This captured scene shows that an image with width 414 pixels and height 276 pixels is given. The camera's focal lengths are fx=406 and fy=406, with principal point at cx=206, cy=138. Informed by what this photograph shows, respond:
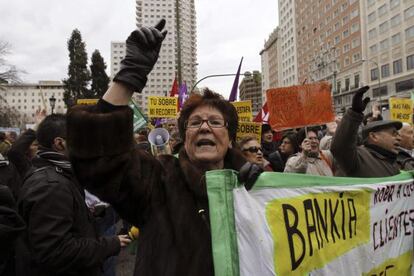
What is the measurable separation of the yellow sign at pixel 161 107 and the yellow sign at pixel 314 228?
833cm

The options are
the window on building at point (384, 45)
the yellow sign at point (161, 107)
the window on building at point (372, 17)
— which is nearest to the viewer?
the yellow sign at point (161, 107)

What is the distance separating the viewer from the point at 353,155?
3652mm

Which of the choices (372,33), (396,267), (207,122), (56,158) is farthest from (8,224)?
(372,33)

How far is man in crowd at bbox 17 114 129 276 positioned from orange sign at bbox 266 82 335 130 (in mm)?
3374

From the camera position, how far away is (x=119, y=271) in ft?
18.9

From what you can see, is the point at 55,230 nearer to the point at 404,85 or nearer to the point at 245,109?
the point at 245,109

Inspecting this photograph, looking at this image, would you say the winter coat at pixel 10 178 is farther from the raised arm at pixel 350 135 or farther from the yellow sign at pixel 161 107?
the yellow sign at pixel 161 107

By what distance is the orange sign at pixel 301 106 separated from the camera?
5.46m

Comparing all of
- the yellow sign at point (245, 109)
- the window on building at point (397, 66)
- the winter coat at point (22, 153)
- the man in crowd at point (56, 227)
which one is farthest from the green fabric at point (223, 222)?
the window on building at point (397, 66)

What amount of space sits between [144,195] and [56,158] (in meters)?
1.17

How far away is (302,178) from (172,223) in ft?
2.82

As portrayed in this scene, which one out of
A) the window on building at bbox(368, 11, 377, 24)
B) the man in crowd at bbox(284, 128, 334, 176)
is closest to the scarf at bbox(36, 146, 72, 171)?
the man in crowd at bbox(284, 128, 334, 176)

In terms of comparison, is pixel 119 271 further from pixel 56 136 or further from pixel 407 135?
pixel 407 135

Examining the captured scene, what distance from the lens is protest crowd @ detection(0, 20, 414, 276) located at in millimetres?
1833
